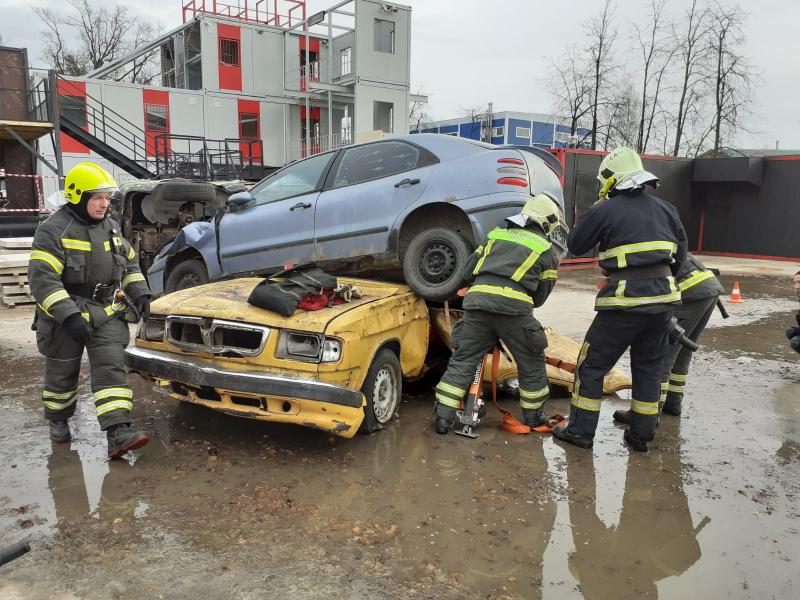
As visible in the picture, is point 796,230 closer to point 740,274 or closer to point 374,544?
point 740,274

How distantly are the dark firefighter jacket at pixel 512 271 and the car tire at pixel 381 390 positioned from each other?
665 millimetres

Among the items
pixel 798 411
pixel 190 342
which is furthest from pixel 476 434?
pixel 798 411

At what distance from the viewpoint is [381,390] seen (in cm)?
438

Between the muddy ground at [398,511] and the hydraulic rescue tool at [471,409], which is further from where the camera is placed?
the hydraulic rescue tool at [471,409]

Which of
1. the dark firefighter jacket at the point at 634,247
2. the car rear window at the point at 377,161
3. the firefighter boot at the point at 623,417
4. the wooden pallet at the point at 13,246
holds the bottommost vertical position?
the firefighter boot at the point at 623,417

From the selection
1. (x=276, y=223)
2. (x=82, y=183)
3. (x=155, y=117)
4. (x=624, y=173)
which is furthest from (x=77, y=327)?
(x=155, y=117)

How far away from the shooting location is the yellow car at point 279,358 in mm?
3732

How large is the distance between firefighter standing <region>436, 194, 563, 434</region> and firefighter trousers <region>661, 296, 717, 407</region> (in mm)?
924

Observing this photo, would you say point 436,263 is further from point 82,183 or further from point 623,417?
point 82,183

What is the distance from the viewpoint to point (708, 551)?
9.96 feet

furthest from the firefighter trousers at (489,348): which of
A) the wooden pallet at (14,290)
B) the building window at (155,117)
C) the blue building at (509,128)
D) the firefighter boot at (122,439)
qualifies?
the blue building at (509,128)

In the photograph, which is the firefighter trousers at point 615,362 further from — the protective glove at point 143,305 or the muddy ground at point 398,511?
the protective glove at point 143,305

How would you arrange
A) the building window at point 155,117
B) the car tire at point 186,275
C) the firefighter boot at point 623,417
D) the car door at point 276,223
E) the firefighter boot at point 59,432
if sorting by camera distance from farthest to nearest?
the building window at point 155,117 < the car tire at point 186,275 < the car door at point 276,223 < the firefighter boot at point 623,417 < the firefighter boot at point 59,432

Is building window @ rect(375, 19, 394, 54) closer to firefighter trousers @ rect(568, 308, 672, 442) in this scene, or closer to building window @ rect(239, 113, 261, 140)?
building window @ rect(239, 113, 261, 140)
